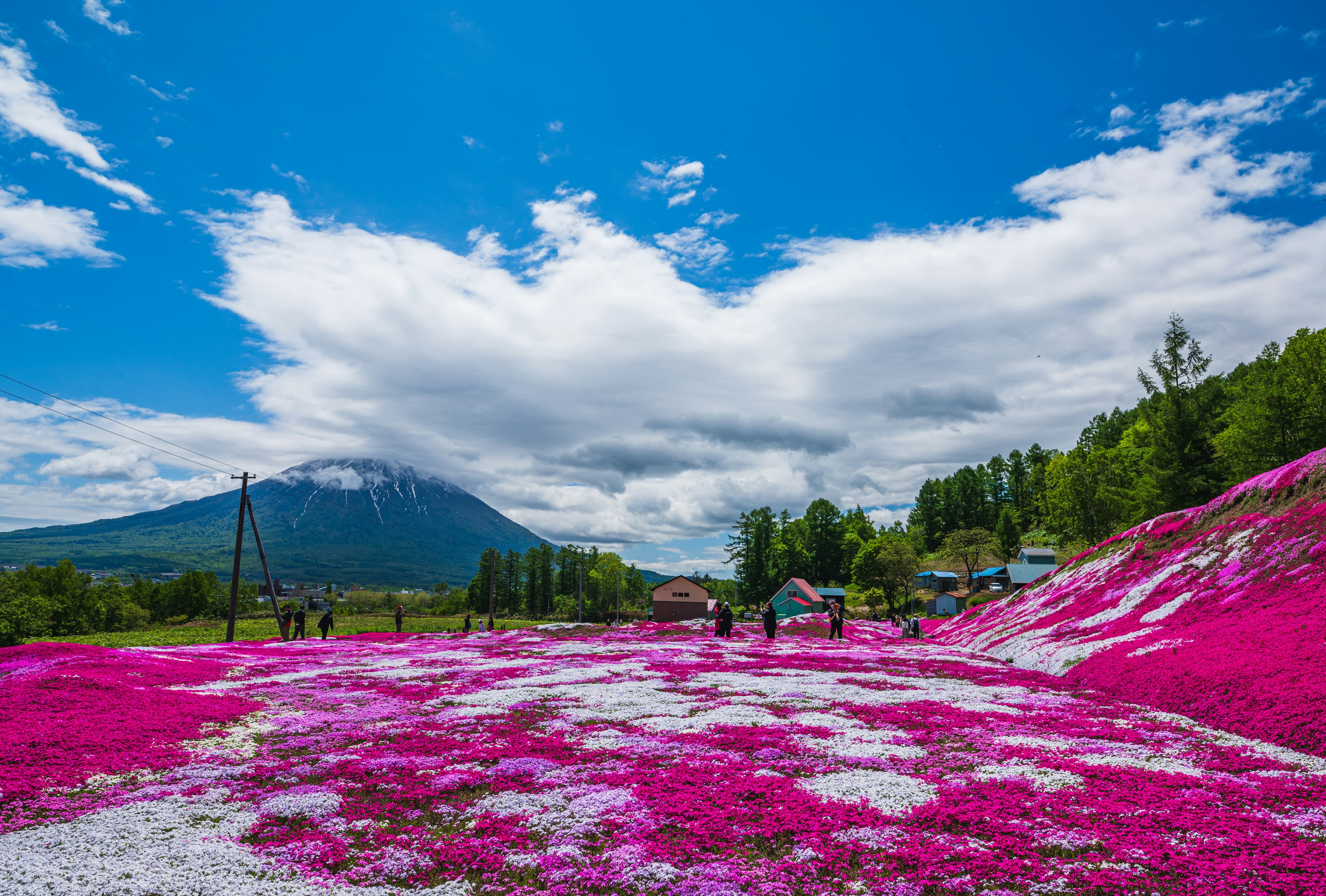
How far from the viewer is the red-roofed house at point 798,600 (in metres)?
98.5

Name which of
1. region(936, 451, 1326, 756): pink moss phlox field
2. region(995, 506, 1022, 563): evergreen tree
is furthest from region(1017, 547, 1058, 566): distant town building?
region(936, 451, 1326, 756): pink moss phlox field

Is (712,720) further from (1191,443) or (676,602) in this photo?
(676,602)

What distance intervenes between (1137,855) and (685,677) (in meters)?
16.6

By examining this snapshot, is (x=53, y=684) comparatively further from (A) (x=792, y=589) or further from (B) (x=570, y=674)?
(A) (x=792, y=589)

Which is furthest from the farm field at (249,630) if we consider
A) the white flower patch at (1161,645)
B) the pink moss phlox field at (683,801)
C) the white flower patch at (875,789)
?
the white flower patch at (1161,645)

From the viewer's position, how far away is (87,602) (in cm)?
7538

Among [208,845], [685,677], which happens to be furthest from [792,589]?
[208,845]

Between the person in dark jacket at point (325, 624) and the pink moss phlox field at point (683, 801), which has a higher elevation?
the pink moss phlox field at point (683, 801)

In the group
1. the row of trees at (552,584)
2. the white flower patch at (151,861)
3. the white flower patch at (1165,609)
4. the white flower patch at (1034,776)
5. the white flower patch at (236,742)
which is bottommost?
the row of trees at (552,584)

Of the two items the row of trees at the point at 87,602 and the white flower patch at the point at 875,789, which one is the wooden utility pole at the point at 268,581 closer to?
the row of trees at the point at 87,602

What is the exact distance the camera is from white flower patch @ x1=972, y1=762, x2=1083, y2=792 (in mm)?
10126

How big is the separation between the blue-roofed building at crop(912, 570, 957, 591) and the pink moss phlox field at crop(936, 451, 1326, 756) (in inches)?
2666

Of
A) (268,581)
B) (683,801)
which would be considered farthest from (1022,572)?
(683,801)

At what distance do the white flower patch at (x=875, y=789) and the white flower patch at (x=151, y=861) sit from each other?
18.4 feet
